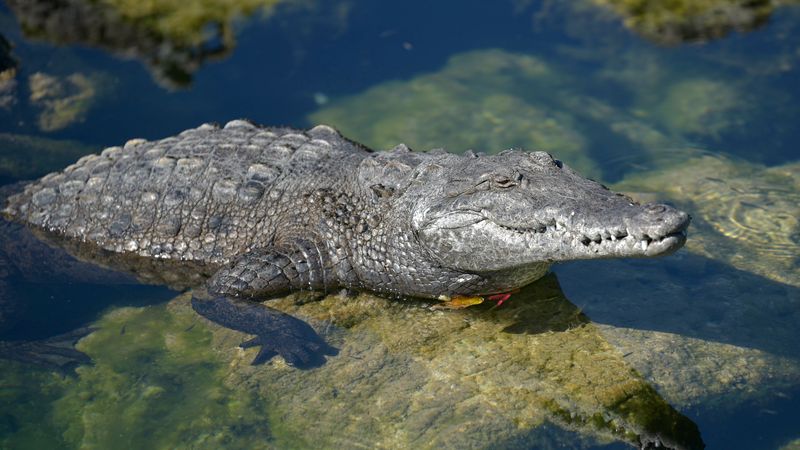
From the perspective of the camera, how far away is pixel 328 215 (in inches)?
201

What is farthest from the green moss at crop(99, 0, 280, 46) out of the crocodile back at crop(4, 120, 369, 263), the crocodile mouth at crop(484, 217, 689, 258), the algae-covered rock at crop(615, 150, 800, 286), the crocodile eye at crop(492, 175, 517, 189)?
the crocodile mouth at crop(484, 217, 689, 258)

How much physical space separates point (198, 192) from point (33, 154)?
2270 millimetres

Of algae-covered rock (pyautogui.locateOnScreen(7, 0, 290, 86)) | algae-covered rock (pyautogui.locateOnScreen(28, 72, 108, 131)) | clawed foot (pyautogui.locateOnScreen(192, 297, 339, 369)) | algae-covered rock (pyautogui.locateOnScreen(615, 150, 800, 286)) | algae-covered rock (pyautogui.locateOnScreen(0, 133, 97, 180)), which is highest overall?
algae-covered rock (pyautogui.locateOnScreen(7, 0, 290, 86))

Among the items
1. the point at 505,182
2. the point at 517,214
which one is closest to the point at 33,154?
the point at 505,182

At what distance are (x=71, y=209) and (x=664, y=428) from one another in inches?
167

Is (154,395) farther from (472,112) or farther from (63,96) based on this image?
(472,112)

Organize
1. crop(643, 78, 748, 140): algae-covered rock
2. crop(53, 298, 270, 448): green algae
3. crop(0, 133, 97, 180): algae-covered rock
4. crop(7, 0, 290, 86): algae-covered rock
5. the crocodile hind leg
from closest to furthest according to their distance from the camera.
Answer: crop(53, 298, 270, 448): green algae, the crocodile hind leg, crop(0, 133, 97, 180): algae-covered rock, crop(643, 78, 748, 140): algae-covered rock, crop(7, 0, 290, 86): algae-covered rock

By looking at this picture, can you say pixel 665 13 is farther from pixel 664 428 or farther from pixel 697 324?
pixel 664 428

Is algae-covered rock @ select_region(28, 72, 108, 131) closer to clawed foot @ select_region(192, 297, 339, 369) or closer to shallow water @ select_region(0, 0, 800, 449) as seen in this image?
shallow water @ select_region(0, 0, 800, 449)

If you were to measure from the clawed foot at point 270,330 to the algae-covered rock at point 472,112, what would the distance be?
2.67 metres

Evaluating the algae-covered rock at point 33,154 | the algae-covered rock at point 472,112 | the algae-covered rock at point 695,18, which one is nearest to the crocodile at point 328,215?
the algae-covered rock at point 33,154

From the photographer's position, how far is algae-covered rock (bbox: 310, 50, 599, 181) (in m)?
7.13

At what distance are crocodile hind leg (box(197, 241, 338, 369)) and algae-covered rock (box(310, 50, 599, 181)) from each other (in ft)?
7.71

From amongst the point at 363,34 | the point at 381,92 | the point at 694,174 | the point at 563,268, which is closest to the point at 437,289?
the point at 563,268
